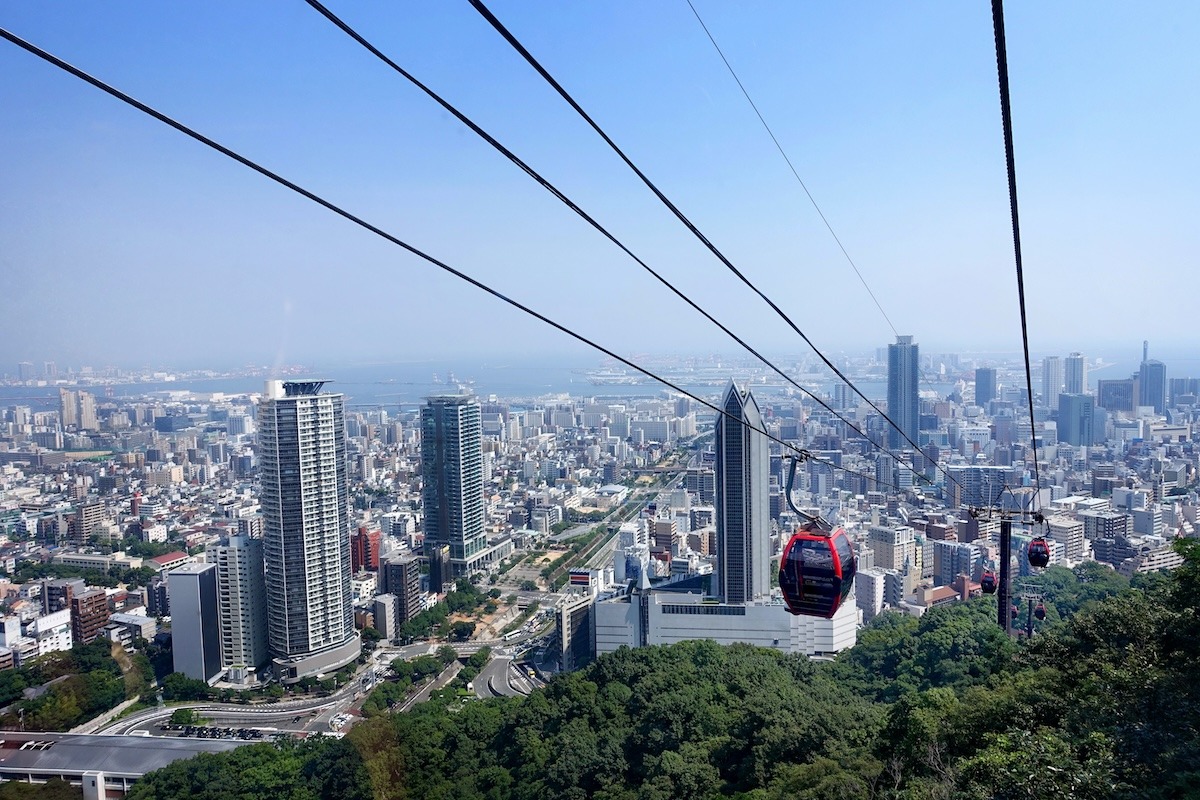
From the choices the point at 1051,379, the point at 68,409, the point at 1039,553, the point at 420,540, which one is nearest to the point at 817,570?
the point at 1039,553

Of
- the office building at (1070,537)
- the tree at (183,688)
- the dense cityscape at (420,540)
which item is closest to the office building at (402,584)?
the dense cityscape at (420,540)

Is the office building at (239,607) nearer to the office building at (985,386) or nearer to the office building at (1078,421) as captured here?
the office building at (985,386)

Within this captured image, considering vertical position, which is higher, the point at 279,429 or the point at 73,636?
the point at 279,429

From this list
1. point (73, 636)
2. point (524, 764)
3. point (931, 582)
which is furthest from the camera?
point (931, 582)

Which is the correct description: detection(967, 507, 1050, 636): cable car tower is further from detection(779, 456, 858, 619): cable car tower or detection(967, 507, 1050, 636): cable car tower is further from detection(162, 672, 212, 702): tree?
detection(162, 672, 212, 702): tree

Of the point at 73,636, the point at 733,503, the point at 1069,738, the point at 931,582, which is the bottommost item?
the point at 931,582

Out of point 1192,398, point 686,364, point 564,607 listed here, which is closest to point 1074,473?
point 1192,398

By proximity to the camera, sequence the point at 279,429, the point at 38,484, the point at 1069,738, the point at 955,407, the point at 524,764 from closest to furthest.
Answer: the point at 1069,738 → the point at 524,764 → the point at 279,429 → the point at 38,484 → the point at 955,407

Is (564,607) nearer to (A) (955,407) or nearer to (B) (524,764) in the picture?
(B) (524,764)
